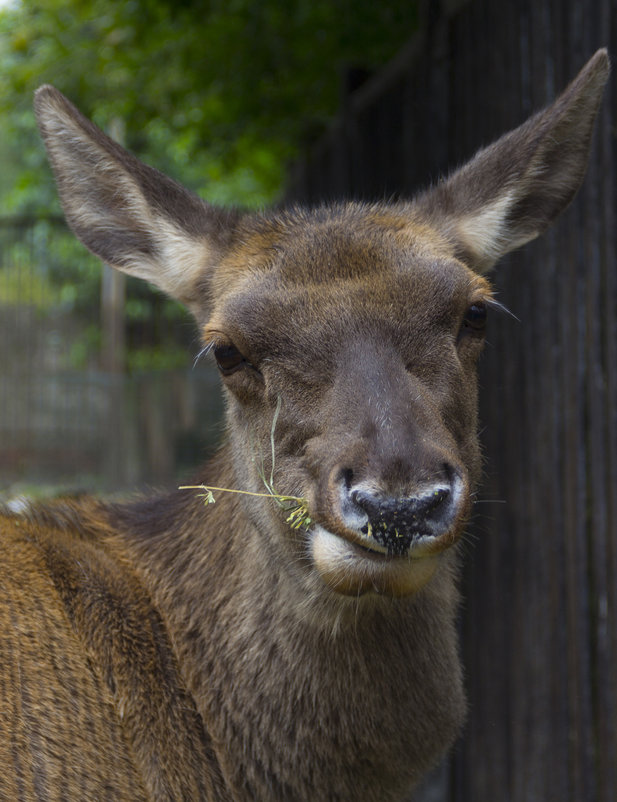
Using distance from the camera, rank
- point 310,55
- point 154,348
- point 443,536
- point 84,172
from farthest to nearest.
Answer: point 154,348 < point 310,55 < point 84,172 < point 443,536

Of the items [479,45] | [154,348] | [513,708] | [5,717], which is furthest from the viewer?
[154,348]

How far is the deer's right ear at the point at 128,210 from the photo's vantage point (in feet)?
15.2

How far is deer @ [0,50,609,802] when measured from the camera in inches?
139

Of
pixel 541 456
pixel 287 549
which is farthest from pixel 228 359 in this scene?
pixel 541 456

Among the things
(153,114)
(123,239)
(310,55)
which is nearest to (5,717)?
(123,239)

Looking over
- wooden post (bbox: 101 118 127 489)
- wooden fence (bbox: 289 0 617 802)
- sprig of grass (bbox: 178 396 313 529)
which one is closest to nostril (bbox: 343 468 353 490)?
sprig of grass (bbox: 178 396 313 529)

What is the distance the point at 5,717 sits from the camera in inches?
145

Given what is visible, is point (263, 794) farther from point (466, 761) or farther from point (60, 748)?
point (466, 761)

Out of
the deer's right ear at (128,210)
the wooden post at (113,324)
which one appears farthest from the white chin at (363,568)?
the wooden post at (113,324)

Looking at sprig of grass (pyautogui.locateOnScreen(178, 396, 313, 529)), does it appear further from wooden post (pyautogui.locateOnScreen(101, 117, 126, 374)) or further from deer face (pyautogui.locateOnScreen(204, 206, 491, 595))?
wooden post (pyautogui.locateOnScreen(101, 117, 126, 374))

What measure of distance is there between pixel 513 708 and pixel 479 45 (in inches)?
173

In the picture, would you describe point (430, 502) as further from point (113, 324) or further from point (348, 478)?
point (113, 324)

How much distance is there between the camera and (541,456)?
593cm

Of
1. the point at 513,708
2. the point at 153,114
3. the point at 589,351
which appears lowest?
the point at 513,708
